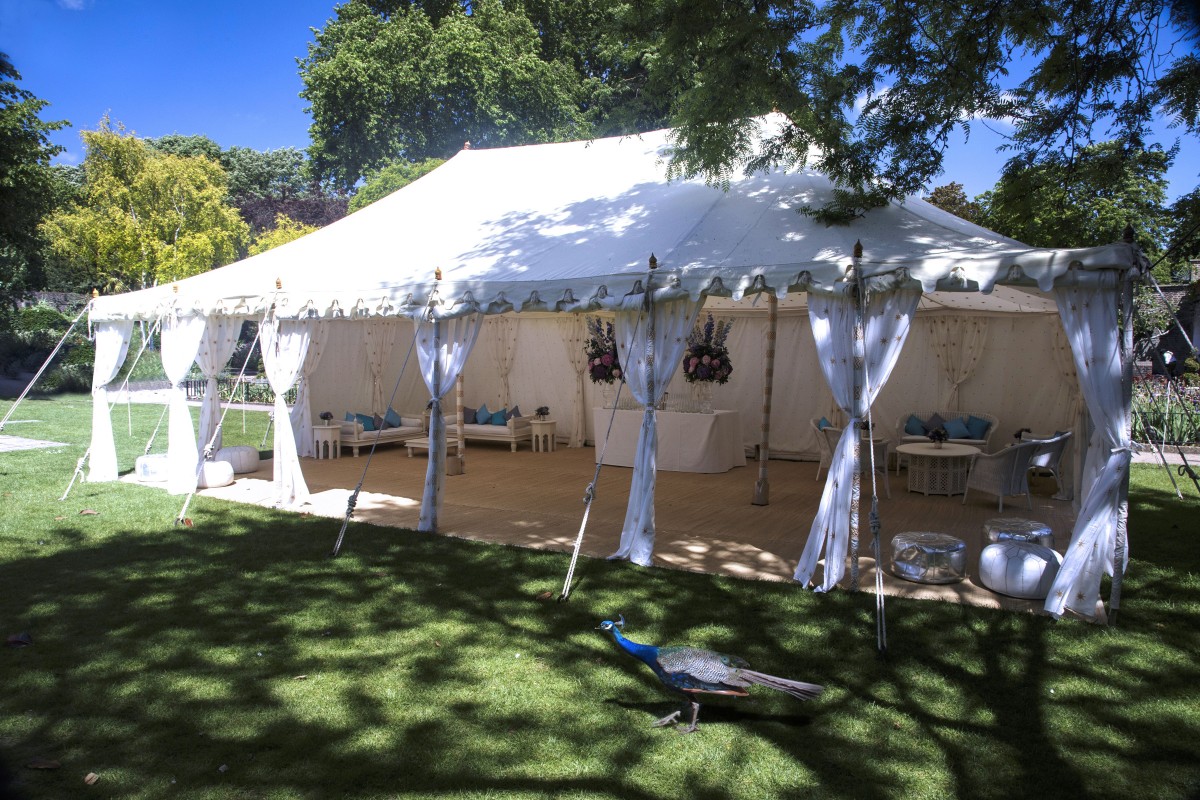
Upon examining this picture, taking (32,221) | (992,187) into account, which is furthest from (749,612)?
(32,221)

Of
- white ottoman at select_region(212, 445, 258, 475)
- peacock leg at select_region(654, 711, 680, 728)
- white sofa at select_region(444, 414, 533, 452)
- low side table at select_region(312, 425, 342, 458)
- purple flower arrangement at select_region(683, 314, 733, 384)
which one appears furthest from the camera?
white sofa at select_region(444, 414, 533, 452)

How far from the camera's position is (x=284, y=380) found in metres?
8.28

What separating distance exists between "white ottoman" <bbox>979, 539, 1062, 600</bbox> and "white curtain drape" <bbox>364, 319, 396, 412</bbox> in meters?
10.2

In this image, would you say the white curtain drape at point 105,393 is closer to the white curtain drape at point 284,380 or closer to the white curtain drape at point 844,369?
the white curtain drape at point 284,380

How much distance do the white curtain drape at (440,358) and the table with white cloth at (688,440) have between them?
139 inches

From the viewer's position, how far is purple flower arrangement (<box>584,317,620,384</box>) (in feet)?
35.6

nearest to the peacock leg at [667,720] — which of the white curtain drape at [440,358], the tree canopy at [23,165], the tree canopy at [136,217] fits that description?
the white curtain drape at [440,358]

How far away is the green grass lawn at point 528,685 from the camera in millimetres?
3314

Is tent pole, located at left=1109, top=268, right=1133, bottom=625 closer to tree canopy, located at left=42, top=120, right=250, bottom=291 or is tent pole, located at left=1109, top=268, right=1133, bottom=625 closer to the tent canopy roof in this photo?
the tent canopy roof

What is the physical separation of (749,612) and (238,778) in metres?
3.03

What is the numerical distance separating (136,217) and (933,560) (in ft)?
78.3

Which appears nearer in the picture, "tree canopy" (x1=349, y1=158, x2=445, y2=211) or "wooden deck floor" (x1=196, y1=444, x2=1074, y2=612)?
"wooden deck floor" (x1=196, y1=444, x2=1074, y2=612)

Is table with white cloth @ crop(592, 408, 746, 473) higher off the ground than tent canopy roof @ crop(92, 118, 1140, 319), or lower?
lower

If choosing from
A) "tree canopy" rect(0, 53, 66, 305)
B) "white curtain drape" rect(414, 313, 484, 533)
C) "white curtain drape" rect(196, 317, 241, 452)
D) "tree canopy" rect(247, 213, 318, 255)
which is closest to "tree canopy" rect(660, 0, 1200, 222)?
"white curtain drape" rect(414, 313, 484, 533)
